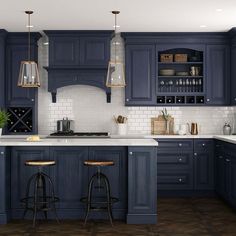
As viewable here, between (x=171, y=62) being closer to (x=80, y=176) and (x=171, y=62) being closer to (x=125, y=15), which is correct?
(x=125, y=15)

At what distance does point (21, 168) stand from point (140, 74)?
10.2 ft

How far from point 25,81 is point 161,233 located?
8.17 feet

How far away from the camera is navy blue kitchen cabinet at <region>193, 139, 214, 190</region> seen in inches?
324

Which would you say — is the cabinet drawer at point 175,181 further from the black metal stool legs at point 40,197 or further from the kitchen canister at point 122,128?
the black metal stool legs at point 40,197

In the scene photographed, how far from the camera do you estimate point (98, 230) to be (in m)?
5.79

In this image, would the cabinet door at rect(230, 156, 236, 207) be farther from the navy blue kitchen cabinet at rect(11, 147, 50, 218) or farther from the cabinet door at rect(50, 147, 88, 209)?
the navy blue kitchen cabinet at rect(11, 147, 50, 218)

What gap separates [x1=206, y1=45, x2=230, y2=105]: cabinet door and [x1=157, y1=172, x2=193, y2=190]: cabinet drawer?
4.43ft

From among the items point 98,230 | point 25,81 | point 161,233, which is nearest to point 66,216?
point 98,230

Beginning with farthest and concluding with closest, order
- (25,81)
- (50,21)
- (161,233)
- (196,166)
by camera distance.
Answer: (196,166), (50,21), (25,81), (161,233)

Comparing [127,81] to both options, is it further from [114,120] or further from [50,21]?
[50,21]

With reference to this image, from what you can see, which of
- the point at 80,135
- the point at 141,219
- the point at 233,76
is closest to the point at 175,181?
the point at 80,135

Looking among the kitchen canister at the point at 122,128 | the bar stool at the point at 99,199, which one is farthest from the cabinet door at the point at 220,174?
the bar stool at the point at 99,199

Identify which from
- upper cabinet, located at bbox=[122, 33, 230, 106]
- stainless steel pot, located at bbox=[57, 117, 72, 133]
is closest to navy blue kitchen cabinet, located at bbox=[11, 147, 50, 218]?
stainless steel pot, located at bbox=[57, 117, 72, 133]

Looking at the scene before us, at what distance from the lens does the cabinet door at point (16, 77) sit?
8.54m
